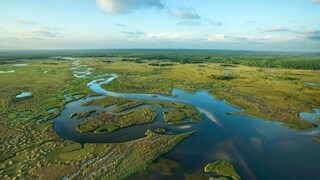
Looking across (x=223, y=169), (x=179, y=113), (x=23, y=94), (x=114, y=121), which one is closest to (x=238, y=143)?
(x=223, y=169)

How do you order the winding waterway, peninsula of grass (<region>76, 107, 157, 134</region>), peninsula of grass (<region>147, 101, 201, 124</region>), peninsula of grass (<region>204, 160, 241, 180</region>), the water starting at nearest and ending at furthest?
peninsula of grass (<region>204, 160, 241, 180</region>) → the winding waterway → peninsula of grass (<region>76, 107, 157, 134</region>) → peninsula of grass (<region>147, 101, 201, 124</region>) → the water

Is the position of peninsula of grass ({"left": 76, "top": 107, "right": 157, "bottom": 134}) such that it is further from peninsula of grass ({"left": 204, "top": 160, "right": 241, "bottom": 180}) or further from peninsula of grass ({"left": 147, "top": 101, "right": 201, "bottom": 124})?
peninsula of grass ({"left": 204, "top": 160, "right": 241, "bottom": 180})

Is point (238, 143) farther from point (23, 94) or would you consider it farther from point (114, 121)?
point (23, 94)

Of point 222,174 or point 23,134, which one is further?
point 23,134

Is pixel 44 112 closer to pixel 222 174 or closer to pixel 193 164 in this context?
pixel 193 164

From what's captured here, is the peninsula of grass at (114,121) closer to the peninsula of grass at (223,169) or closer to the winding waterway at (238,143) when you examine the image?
the winding waterway at (238,143)

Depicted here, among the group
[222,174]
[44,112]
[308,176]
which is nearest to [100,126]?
[44,112]

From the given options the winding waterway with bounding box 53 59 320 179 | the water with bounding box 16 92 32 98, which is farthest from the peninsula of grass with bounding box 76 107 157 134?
the water with bounding box 16 92 32 98
